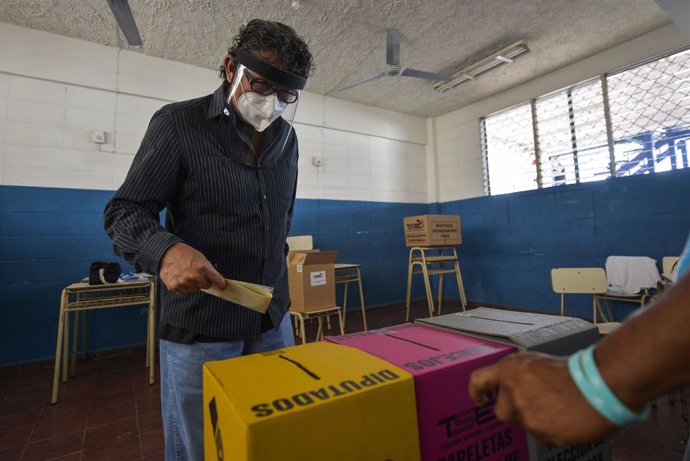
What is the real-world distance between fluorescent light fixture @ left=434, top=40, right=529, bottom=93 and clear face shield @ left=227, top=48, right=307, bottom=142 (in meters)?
3.29

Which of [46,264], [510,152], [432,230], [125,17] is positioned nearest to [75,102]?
[125,17]

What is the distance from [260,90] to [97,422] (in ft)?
6.82

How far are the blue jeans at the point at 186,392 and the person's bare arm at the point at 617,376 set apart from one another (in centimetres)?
63

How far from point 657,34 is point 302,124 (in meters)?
3.67

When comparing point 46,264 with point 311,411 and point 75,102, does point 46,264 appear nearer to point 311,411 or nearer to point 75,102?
point 75,102

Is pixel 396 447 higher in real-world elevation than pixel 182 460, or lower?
higher

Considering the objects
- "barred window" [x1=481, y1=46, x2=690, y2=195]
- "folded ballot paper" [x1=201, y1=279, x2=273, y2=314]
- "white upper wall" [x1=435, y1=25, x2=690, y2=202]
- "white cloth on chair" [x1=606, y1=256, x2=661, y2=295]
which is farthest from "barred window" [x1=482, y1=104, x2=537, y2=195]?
"folded ballot paper" [x1=201, y1=279, x2=273, y2=314]

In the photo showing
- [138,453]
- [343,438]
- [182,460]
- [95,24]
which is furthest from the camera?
[95,24]

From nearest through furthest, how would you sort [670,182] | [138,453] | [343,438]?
1. [343,438]
2. [138,453]
3. [670,182]

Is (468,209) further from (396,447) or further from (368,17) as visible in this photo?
(396,447)

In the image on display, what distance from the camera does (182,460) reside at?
797mm

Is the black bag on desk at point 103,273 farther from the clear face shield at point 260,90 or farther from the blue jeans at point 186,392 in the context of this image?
the clear face shield at point 260,90

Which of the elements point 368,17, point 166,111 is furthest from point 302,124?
point 166,111

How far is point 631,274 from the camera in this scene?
9.45ft
